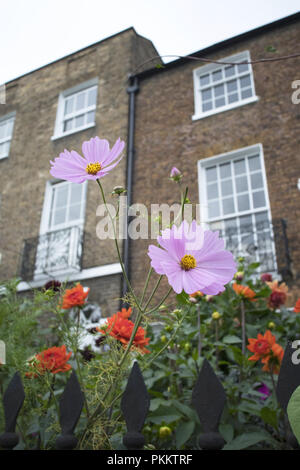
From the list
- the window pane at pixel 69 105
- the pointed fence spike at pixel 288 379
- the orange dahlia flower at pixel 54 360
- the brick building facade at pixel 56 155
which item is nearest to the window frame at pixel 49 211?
the brick building facade at pixel 56 155

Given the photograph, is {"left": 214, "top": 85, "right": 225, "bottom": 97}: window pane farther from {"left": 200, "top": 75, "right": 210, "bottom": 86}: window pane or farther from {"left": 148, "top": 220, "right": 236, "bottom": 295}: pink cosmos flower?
{"left": 148, "top": 220, "right": 236, "bottom": 295}: pink cosmos flower

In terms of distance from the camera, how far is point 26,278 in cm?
816

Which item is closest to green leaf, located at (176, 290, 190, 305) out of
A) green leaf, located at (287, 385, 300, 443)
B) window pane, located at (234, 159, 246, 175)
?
green leaf, located at (287, 385, 300, 443)

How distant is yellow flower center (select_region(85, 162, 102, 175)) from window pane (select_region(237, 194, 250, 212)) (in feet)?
22.3

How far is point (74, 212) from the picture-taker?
867 cm

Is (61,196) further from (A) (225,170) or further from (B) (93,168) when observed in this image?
(B) (93,168)

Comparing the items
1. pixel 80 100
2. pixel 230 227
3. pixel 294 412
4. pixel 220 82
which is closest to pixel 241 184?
pixel 230 227

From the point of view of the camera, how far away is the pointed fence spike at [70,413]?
1.02 m

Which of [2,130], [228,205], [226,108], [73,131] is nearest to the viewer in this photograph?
[228,205]

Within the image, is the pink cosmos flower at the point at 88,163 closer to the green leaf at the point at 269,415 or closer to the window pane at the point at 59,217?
the green leaf at the point at 269,415

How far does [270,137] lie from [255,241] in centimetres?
208

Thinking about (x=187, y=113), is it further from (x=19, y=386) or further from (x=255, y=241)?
(x=19, y=386)

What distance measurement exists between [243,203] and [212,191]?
0.71 m

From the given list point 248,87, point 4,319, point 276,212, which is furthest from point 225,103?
point 4,319
